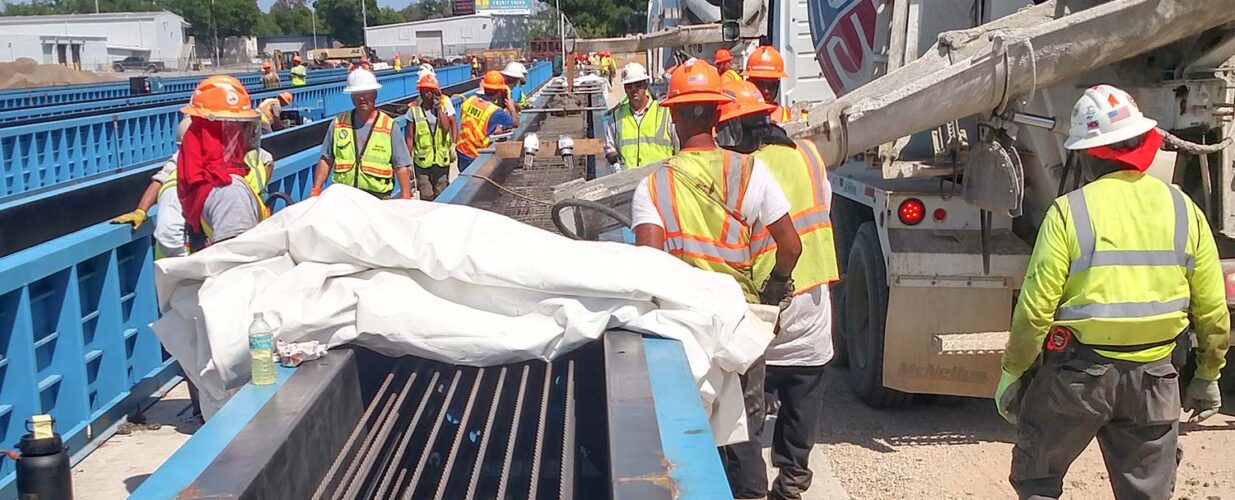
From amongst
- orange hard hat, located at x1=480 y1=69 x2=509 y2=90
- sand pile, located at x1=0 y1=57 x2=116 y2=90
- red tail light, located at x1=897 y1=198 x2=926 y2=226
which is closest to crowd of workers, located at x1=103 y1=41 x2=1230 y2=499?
red tail light, located at x1=897 y1=198 x2=926 y2=226

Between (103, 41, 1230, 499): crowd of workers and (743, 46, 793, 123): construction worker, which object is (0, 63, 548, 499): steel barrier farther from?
(743, 46, 793, 123): construction worker

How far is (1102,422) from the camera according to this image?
12.7 ft

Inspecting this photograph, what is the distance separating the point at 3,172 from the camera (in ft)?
32.9

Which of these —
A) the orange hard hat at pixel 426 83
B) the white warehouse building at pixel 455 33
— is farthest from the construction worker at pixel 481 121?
the white warehouse building at pixel 455 33

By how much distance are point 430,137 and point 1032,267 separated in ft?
21.6

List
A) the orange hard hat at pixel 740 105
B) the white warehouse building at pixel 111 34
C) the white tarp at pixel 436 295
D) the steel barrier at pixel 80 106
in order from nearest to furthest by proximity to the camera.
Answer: the white tarp at pixel 436 295 < the orange hard hat at pixel 740 105 < the steel barrier at pixel 80 106 < the white warehouse building at pixel 111 34

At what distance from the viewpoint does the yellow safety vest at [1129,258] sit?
368cm

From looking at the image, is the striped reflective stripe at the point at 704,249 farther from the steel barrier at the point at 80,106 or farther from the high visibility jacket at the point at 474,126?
the steel barrier at the point at 80,106

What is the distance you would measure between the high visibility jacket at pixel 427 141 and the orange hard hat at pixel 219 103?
4.91m

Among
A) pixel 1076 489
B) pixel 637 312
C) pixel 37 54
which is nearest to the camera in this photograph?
pixel 637 312

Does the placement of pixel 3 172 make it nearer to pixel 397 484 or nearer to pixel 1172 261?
pixel 397 484

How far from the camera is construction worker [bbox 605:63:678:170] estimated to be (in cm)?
774

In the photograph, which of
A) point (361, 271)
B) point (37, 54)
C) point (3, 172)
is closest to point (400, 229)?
point (361, 271)

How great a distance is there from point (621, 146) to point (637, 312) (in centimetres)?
478
